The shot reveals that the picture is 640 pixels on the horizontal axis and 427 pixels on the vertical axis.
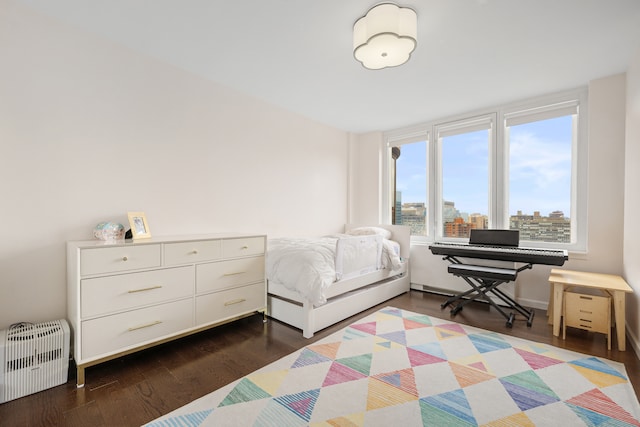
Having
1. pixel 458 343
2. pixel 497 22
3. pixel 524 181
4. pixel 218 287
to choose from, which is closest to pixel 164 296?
pixel 218 287

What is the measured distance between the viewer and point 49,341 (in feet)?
5.97

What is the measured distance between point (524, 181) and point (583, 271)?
1.20 m

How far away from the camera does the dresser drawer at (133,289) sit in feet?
6.11

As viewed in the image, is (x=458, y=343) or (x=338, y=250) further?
(x=338, y=250)

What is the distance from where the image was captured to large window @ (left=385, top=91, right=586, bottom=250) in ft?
11.1

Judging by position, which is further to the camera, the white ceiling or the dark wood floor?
the white ceiling

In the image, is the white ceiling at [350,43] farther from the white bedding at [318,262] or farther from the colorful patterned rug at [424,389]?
the colorful patterned rug at [424,389]

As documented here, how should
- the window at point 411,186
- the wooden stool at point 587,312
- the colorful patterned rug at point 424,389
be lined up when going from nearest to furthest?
1. the colorful patterned rug at point 424,389
2. the wooden stool at point 587,312
3. the window at point 411,186

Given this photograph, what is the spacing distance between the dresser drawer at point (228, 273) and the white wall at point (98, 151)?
665 millimetres

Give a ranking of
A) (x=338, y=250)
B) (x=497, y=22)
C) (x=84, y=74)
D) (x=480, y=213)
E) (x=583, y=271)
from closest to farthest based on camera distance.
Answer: (x=497, y=22)
(x=84, y=74)
(x=338, y=250)
(x=583, y=271)
(x=480, y=213)

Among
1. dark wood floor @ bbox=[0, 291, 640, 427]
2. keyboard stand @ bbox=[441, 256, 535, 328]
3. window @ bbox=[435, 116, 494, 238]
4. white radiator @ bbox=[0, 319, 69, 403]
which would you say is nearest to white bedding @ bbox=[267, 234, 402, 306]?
dark wood floor @ bbox=[0, 291, 640, 427]

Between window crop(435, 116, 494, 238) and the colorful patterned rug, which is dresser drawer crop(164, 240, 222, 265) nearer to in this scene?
the colorful patterned rug

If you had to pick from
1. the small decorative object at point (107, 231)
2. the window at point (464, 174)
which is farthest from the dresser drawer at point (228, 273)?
the window at point (464, 174)

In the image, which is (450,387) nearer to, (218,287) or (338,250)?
(338,250)
